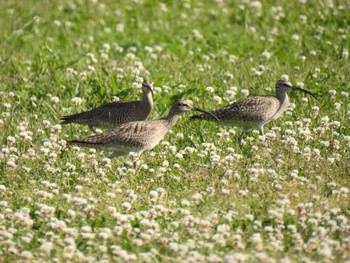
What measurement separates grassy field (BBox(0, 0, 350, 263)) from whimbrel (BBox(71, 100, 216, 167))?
8.6 inches

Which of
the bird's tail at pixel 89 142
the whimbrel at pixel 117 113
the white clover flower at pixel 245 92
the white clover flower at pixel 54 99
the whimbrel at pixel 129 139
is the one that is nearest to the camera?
the bird's tail at pixel 89 142

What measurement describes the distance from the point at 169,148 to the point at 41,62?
14.7 feet

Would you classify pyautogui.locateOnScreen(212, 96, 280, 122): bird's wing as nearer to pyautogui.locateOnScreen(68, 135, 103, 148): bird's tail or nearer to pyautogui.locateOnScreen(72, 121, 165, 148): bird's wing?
pyautogui.locateOnScreen(72, 121, 165, 148): bird's wing

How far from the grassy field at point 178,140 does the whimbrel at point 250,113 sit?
26 cm

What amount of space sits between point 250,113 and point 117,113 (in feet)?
6.57

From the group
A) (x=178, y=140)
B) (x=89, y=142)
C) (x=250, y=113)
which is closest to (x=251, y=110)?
(x=250, y=113)

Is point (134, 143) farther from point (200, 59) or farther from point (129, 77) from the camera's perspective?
point (200, 59)

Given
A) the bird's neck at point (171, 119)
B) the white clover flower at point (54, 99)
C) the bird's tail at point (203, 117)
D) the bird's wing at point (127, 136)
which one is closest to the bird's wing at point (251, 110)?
the bird's tail at point (203, 117)

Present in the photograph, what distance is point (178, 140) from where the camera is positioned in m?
12.4

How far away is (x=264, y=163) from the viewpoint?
10.8 meters

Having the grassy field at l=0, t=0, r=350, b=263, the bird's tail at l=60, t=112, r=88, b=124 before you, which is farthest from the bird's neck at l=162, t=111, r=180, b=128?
the bird's tail at l=60, t=112, r=88, b=124

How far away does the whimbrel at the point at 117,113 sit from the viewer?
1280cm

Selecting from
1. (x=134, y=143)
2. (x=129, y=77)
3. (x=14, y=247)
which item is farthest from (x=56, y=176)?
(x=129, y=77)

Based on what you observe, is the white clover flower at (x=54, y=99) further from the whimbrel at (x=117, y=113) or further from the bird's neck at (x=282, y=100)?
the bird's neck at (x=282, y=100)
